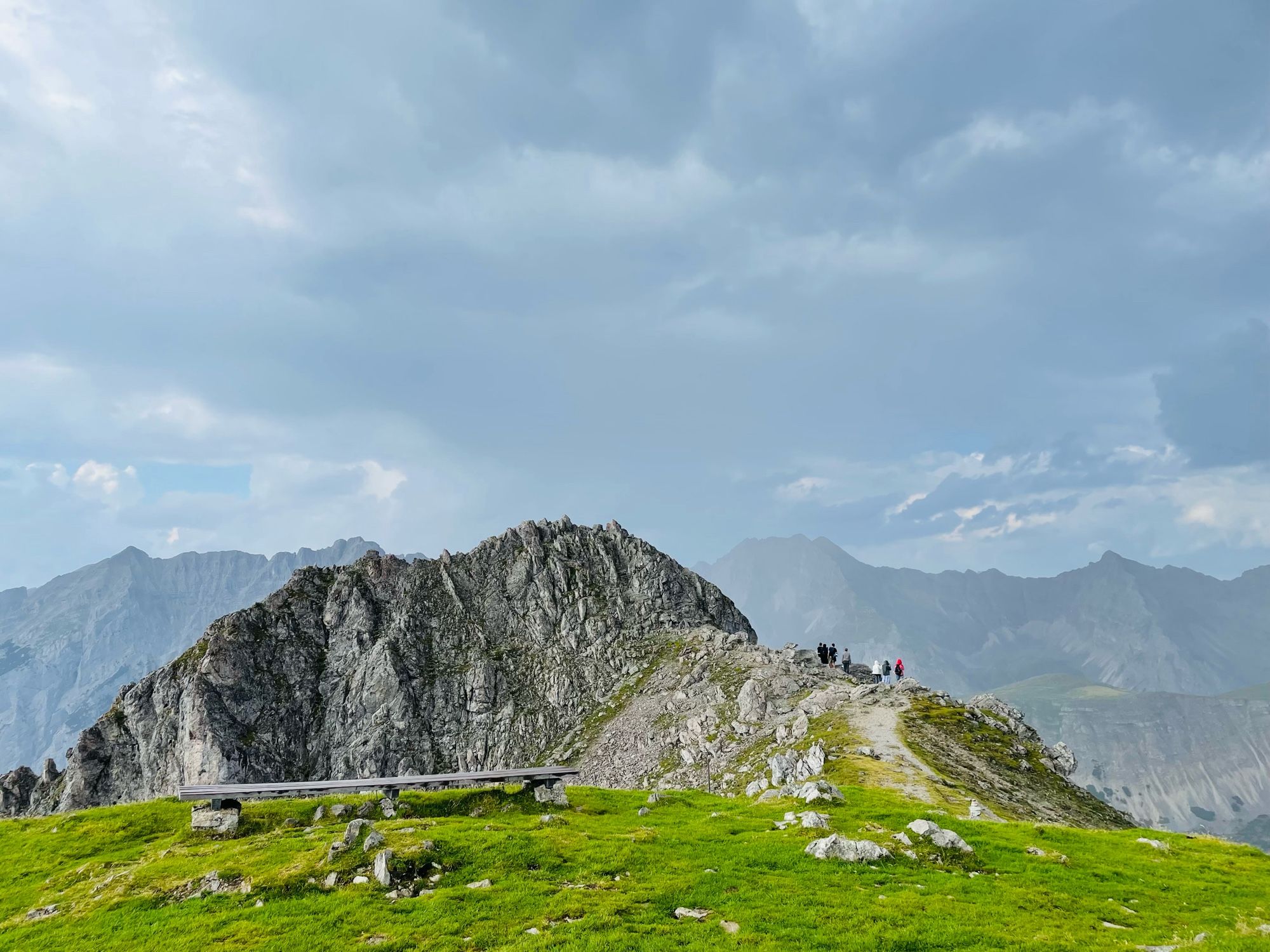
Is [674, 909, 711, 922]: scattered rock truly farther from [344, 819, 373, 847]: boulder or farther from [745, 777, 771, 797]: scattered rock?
[745, 777, 771, 797]: scattered rock

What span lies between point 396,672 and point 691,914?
122m

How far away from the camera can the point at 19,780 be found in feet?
395

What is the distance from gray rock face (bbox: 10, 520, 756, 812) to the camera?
12056 cm

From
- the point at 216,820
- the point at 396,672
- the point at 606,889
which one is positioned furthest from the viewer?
the point at 396,672

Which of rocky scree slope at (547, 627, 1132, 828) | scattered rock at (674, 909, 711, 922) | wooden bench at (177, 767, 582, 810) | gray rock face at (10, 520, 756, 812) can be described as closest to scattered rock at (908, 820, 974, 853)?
rocky scree slope at (547, 627, 1132, 828)

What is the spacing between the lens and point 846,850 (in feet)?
85.3

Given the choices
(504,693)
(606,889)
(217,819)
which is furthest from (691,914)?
(504,693)

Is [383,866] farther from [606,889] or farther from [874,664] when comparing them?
[874,664]

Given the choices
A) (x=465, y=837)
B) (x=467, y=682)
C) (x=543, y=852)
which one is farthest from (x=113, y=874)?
(x=467, y=682)

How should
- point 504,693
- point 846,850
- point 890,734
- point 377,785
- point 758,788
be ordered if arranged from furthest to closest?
point 504,693
point 890,734
point 758,788
point 377,785
point 846,850

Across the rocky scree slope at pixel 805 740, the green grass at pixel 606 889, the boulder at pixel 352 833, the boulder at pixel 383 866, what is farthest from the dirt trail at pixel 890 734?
the boulder at pixel 352 833

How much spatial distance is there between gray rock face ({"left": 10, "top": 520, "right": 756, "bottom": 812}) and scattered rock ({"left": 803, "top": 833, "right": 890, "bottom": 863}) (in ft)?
337

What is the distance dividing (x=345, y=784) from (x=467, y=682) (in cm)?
10359

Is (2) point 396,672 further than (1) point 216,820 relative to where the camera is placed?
Yes
